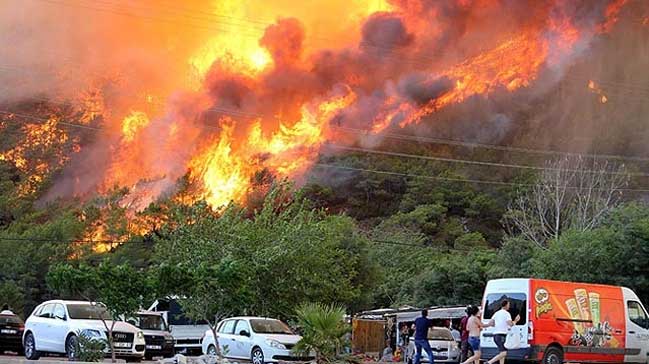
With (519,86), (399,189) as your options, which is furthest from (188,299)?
(399,189)

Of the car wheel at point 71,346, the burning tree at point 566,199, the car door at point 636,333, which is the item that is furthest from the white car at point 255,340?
the burning tree at point 566,199

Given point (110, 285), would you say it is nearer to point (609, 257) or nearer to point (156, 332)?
point (156, 332)

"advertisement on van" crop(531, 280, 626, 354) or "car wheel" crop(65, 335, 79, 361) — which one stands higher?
"advertisement on van" crop(531, 280, 626, 354)

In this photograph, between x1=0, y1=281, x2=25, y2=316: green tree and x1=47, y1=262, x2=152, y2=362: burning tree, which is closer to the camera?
x1=47, y1=262, x2=152, y2=362: burning tree

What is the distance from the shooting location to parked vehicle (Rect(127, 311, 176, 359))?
30453 millimetres

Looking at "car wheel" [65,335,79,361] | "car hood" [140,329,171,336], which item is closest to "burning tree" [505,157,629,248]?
"car hood" [140,329,171,336]

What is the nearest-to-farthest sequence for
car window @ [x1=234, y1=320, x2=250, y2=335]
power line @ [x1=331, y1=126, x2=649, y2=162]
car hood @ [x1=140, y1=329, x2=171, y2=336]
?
car window @ [x1=234, y1=320, x2=250, y2=335]
car hood @ [x1=140, y1=329, x2=171, y2=336]
power line @ [x1=331, y1=126, x2=649, y2=162]

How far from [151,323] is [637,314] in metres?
16.1

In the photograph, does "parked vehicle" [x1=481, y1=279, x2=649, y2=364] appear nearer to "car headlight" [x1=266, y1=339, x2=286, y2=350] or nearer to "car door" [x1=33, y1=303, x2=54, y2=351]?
"car headlight" [x1=266, y1=339, x2=286, y2=350]

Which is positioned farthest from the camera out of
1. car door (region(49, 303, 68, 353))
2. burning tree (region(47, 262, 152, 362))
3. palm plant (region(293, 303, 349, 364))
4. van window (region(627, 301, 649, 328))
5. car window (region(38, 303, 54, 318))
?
car window (region(38, 303, 54, 318))

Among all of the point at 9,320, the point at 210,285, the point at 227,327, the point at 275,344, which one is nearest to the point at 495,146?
the point at 227,327

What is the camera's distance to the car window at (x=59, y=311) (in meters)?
26.9

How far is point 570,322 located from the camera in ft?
83.5

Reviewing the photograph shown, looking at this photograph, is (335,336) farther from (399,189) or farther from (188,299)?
(399,189)
